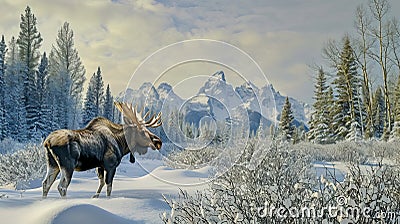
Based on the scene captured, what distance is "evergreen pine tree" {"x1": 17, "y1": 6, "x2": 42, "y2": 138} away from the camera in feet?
99.4

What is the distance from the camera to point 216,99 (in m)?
5.85

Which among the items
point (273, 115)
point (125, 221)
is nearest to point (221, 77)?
point (273, 115)

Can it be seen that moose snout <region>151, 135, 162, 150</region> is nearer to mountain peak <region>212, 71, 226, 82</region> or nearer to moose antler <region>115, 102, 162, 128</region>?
moose antler <region>115, 102, 162, 128</region>

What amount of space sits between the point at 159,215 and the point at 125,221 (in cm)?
40

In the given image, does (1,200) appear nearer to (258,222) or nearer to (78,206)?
(78,206)

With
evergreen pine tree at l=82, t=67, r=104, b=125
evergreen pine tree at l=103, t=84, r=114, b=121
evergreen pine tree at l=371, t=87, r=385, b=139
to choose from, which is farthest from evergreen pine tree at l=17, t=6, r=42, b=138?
evergreen pine tree at l=371, t=87, r=385, b=139

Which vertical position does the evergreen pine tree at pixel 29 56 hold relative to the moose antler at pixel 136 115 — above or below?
above

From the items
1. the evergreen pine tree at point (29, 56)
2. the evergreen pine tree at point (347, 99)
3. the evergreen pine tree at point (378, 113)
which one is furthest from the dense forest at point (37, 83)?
the evergreen pine tree at point (378, 113)

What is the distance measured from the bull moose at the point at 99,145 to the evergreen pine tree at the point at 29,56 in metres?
26.9

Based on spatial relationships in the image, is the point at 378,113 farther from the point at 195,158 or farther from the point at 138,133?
the point at 138,133

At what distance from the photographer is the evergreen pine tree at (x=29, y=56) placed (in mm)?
30297

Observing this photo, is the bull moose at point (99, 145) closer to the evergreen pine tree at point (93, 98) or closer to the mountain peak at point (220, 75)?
the mountain peak at point (220, 75)

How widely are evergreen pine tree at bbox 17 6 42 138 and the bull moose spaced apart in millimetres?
26919

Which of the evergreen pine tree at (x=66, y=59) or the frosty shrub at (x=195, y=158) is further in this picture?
the evergreen pine tree at (x=66, y=59)
